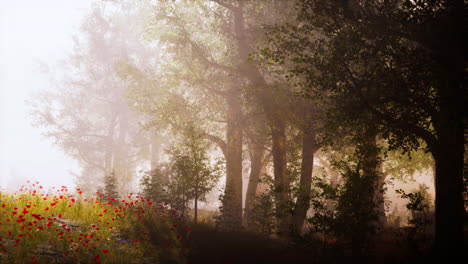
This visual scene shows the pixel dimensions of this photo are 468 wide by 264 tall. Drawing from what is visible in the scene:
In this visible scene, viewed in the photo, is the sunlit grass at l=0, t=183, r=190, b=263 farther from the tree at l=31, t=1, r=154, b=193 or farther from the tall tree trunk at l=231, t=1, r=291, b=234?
the tree at l=31, t=1, r=154, b=193

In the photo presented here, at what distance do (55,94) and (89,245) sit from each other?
3025 centimetres

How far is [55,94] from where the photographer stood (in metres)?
34.6

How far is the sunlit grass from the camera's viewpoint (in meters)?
7.48

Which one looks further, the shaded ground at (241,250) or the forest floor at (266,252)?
the shaded ground at (241,250)

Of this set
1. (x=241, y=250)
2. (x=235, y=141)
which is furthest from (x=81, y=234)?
(x=235, y=141)

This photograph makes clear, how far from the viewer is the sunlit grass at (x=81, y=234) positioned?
7.48 metres

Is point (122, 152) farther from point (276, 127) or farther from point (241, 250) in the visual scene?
point (241, 250)

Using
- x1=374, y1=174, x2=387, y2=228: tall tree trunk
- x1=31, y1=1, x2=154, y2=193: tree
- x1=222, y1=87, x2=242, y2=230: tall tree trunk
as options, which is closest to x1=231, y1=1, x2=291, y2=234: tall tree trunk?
x1=222, y1=87, x2=242, y2=230: tall tree trunk

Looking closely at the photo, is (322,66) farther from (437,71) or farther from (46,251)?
(46,251)

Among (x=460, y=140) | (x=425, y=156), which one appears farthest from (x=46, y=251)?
(x=425, y=156)

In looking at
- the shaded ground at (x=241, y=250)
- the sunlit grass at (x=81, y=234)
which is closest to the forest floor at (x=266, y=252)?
the shaded ground at (x=241, y=250)

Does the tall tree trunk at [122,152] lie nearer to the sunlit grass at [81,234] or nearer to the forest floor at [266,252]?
the sunlit grass at [81,234]

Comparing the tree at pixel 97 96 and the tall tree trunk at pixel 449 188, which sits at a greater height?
the tree at pixel 97 96

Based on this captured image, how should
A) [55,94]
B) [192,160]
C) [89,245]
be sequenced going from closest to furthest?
[89,245], [192,160], [55,94]
